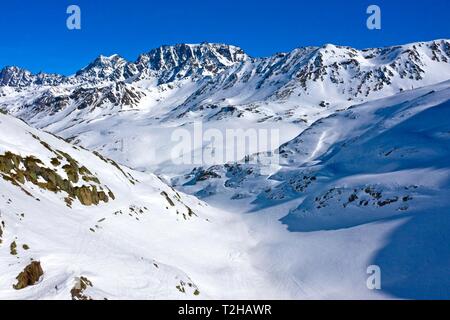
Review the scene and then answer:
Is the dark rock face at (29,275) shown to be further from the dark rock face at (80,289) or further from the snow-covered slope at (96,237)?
the dark rock face at (80,289)

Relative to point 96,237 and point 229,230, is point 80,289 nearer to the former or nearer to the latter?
point 96,237

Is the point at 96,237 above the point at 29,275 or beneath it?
above

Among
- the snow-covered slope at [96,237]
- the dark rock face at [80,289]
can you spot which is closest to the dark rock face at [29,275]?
the snow-covered slope at [96,237]

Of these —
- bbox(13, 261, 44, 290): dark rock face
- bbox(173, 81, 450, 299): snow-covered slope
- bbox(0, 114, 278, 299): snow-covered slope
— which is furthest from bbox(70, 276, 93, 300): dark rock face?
bbox(173, 81, 450, 299): snow-covered slope

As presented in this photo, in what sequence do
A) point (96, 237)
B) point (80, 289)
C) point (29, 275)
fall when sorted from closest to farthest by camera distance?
point (80, 289), point (29, 275), point (96, 237)

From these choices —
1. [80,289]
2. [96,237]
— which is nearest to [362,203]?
[96,237]
